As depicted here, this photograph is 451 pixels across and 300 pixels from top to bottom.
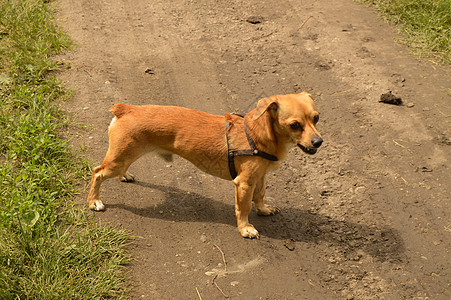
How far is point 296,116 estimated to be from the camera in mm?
3896

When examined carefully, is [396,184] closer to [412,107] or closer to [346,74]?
[412,107]

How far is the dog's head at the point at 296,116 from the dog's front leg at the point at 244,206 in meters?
0.72

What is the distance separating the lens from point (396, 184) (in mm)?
5109

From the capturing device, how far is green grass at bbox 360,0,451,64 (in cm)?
741

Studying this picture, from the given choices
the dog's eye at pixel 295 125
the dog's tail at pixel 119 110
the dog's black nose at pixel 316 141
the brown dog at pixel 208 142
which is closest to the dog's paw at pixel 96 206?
the brown dog at pixel 208 142

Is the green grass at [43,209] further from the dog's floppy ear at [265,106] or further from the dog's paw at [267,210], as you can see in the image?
the dog's floppy ear at [265,106]

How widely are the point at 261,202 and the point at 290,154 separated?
118 cm

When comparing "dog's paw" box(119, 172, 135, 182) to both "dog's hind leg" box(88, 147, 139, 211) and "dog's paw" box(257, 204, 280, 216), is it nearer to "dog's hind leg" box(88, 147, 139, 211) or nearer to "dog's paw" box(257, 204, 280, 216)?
"dog's hind leg" box(88, 147, 139, 211)

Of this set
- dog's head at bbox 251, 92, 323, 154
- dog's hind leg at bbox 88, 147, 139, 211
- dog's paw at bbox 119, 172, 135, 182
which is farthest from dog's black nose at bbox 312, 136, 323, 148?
dog's paw at bbox 119, 172, 135, 182

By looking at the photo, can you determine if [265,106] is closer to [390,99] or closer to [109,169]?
[109,169]

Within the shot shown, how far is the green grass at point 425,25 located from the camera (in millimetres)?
7406

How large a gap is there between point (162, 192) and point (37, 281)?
1.75 m

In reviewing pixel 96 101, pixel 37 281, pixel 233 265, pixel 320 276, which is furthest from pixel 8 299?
pixel 96 101

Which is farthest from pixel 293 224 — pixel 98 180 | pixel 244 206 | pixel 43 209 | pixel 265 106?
pixel 43 209
